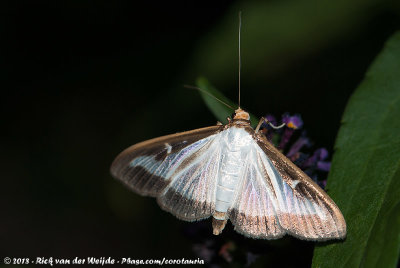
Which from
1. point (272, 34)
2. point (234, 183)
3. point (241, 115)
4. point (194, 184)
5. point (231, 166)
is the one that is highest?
point (272, 34)

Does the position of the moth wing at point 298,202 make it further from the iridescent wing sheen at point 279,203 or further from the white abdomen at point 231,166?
the white abdomen at point 231,166

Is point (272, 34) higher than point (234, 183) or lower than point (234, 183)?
higher

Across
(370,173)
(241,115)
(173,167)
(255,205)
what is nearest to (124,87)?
(173,167)

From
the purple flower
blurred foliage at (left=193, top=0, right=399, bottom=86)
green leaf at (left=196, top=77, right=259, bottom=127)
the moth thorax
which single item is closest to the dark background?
blurred foliage at (left=193, top=0, right=399, bottom=86)

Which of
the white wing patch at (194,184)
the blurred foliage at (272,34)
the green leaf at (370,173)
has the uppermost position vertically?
the blurred foliage at (272,34)

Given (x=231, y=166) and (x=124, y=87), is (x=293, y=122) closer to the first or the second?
(x=231, y=166)

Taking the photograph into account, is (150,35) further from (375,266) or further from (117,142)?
(375,266)

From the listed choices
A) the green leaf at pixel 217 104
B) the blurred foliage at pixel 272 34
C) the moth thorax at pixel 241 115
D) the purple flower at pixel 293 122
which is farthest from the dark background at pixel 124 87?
the moth thorax at pixel 241 115
